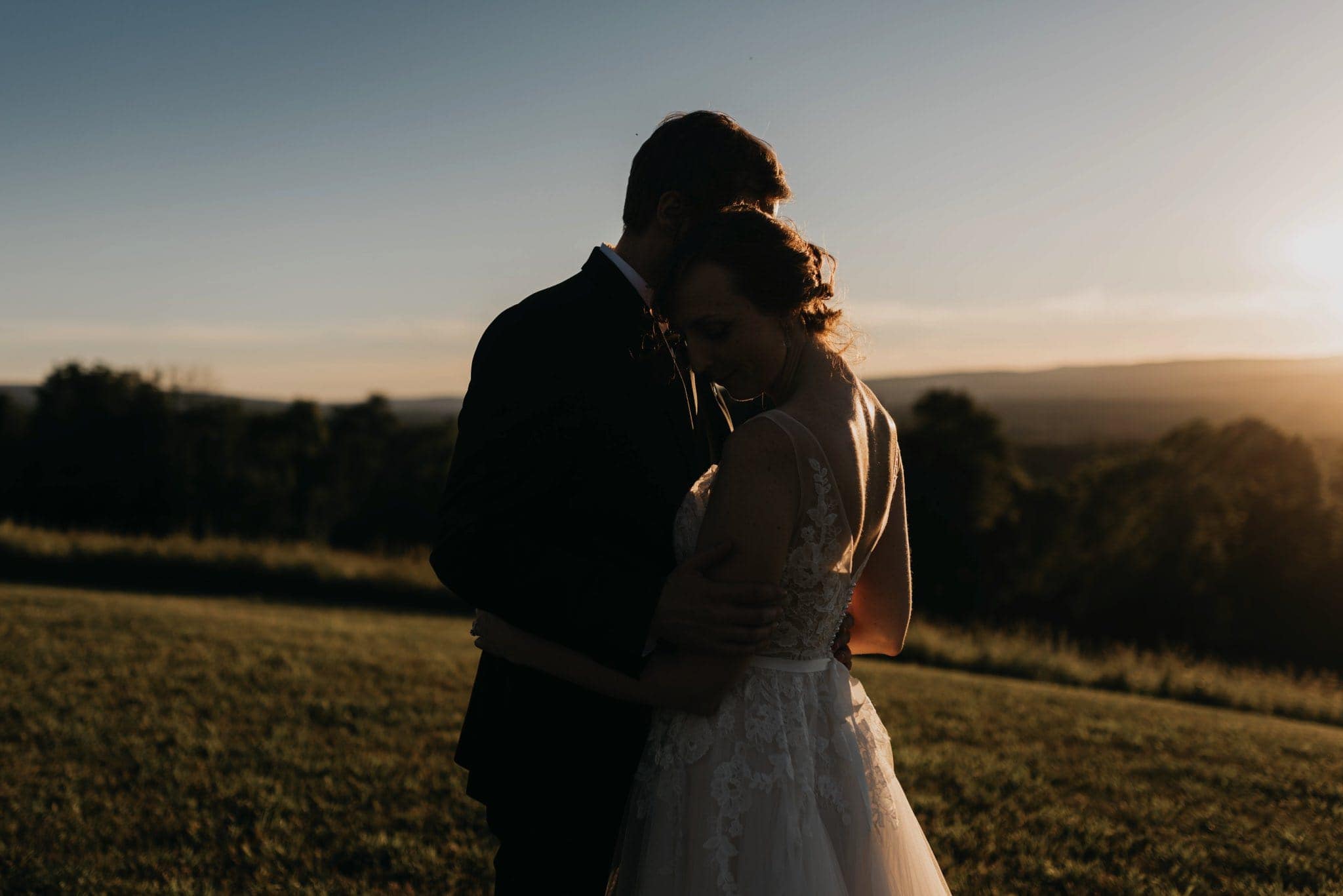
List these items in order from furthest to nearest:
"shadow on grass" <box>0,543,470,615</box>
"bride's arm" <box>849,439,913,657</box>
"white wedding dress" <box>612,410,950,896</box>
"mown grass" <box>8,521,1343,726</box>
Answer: "shadow on grass" <box>0,543,470,615</box>, "mown grass" <box>8,521,1343,726</box>, "bride's arm" <box>849,439,913,657</box>, "white wedding dress" <box>612,410,950,896</box>

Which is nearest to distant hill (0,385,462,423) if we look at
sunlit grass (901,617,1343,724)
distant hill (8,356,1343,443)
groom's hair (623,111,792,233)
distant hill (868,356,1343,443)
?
distant hill (8,356,1343,443)

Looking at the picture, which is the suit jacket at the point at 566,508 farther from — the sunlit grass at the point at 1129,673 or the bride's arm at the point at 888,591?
the sunlit grass at the point at 1129,673

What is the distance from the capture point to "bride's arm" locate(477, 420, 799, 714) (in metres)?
2.34

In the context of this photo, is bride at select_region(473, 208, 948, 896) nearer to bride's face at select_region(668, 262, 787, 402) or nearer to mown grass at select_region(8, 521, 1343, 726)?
bride's face at select_region(668, 262, 787, 402)

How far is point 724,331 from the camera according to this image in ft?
8.58

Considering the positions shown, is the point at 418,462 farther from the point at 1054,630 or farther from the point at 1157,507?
the point at 1157,507

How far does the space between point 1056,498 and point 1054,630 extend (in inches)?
279

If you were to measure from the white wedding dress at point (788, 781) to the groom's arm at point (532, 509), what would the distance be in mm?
293

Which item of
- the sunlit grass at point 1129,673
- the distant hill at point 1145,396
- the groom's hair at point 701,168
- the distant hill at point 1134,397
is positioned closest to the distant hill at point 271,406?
the distant hill at point 1134,397

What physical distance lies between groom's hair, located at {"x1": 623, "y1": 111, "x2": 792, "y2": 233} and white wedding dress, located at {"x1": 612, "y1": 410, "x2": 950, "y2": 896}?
85 cm

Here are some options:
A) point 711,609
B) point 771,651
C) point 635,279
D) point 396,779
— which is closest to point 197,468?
point 396,779

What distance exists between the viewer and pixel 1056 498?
44.6 m

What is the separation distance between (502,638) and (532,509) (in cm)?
36

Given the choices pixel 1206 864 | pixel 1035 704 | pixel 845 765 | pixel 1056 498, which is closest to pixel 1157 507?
pixel 1056 498
